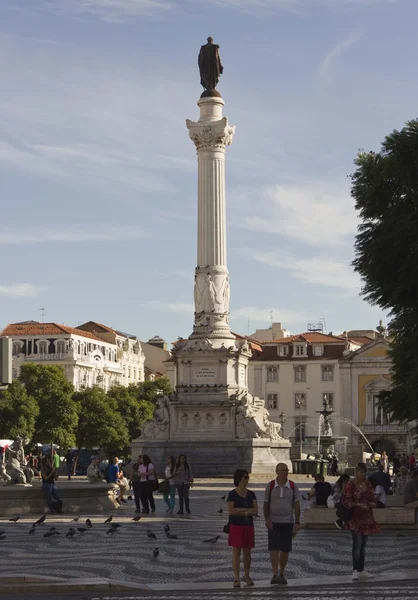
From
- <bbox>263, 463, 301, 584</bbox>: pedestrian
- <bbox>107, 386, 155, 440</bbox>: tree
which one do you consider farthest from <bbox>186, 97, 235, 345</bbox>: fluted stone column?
<bbox>263, 463, 301, 584</bbox>: pedestrian

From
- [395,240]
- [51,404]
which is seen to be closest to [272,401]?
[51,404]

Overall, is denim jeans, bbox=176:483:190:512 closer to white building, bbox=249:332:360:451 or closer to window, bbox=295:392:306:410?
white building, bbox=249:332:360:451

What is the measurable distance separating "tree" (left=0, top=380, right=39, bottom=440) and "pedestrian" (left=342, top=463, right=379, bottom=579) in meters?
69.4

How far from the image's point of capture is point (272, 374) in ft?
386

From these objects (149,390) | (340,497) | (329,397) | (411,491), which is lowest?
(411,491)

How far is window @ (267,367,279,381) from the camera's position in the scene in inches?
4619

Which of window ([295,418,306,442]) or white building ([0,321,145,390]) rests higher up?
white building ([0,321,145,390])

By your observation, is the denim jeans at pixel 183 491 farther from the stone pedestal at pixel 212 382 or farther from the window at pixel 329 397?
the window at pixel 329 397

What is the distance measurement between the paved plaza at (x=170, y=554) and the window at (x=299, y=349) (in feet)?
290

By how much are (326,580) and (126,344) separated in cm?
12455

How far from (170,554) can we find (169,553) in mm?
174

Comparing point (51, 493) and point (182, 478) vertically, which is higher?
point (182, 478)

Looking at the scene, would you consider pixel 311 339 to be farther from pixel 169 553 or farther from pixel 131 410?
pixel 169 553

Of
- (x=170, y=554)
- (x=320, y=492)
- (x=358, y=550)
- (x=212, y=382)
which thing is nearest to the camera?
(x=358, y=550)
